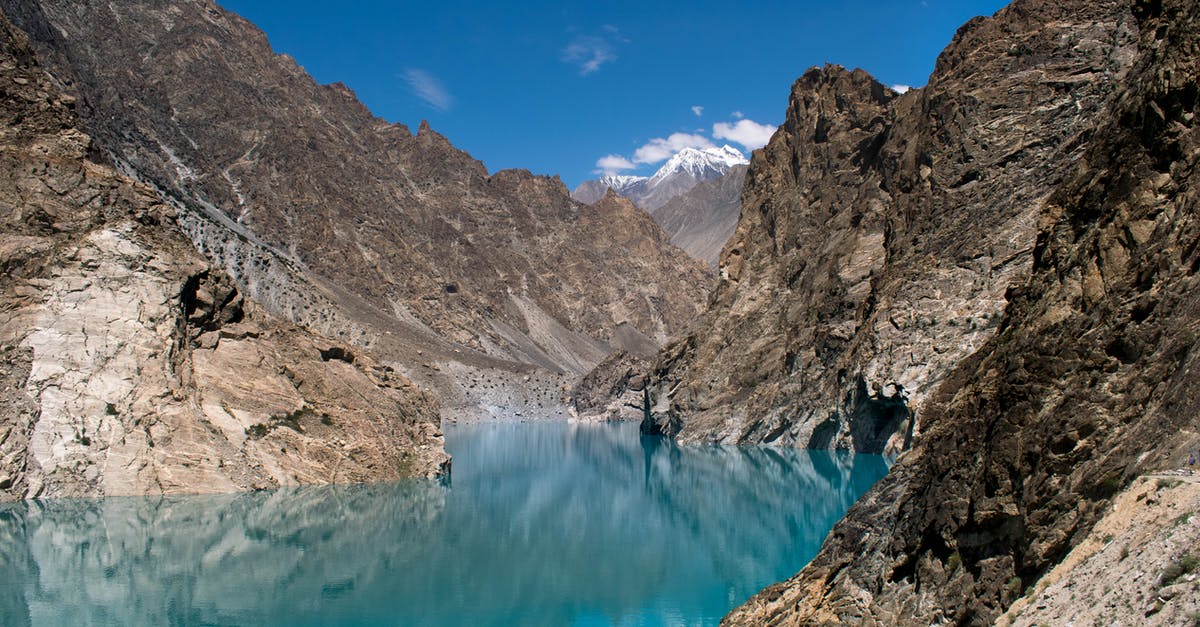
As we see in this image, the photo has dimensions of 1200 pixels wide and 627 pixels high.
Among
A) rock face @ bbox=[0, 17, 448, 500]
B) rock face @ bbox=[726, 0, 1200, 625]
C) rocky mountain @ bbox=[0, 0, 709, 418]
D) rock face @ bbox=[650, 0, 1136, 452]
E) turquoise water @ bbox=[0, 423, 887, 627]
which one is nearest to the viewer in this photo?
rock face @ bbox=[726, 0, 1200, 625]

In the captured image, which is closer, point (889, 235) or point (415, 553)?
point (415, 553)

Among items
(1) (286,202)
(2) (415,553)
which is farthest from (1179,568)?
(1) (286,202)

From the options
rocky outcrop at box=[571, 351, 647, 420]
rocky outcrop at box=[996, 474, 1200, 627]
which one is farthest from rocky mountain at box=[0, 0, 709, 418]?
rocky outcrop at box=[996, 474, 1200, 627]

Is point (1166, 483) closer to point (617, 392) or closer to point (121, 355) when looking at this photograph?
point (121, 355)

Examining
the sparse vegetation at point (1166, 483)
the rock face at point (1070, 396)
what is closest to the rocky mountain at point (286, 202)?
the rock face at point (1070, 396)

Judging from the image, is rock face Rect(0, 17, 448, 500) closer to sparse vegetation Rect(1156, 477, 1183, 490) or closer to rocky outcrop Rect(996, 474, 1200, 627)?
rocky outcrop Rect(996, 474, 1200, 627)

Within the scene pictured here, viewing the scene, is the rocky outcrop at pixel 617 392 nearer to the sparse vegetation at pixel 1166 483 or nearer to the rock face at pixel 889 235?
the rock face at pixel 889 235
